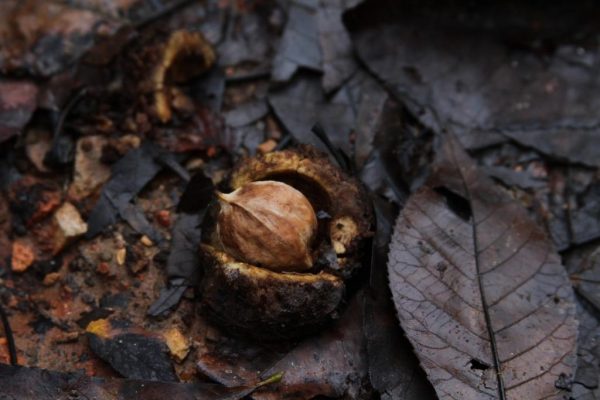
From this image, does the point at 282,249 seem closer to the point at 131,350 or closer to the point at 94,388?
the point at 131,350

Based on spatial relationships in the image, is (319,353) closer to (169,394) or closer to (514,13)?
(169,394)

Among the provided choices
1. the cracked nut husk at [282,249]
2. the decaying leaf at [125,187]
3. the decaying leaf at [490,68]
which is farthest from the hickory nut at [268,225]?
the decaying leaf at [490,68]

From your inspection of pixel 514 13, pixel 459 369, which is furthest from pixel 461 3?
pixel 459 369

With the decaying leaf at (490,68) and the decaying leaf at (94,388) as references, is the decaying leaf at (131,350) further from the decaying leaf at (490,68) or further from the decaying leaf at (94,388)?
the decaying leaf at (490,68)

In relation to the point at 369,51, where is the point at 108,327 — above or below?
below

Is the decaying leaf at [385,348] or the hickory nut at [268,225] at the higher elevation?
the hickory nut at [268,225]

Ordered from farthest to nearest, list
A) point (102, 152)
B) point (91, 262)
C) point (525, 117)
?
1. point (525, 117)
2. point (102, 152)
3. point (91, 262)

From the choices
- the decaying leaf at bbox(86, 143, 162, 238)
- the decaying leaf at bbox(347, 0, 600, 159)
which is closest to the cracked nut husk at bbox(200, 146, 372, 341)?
the decaying leaf at bbox(86, 143, 162, 238)

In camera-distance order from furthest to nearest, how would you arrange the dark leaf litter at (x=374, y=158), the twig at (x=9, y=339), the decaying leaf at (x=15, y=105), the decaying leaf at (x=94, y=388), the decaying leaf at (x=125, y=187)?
the decaying leaf at (x=15, y=105)
the decaying leaf at (x=125, y=187)
the twig at (x=9, y=339)
the dark leaf litter at (x=374, y=158)
the decaying leaf at (x=94, y=388)
